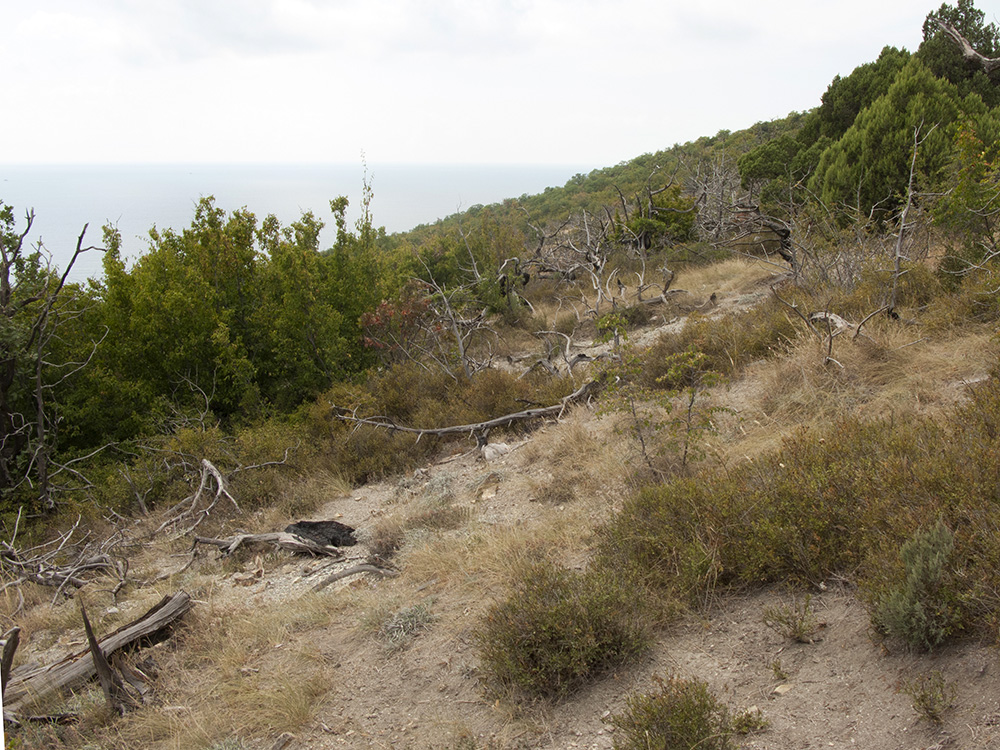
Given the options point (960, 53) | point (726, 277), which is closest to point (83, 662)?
point (726, 277)

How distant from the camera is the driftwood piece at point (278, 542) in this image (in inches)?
237

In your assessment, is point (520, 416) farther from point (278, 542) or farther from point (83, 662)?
point (83, 662)

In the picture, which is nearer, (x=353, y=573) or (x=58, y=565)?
(x=353, y=573)

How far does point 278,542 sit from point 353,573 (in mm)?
1281

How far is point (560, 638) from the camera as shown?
10.1ft

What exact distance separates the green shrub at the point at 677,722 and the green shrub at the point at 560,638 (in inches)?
18.3

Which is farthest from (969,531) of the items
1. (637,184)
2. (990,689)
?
(637,184)

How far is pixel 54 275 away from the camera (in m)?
9.83

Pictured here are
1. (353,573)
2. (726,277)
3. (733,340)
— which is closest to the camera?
(353,573)

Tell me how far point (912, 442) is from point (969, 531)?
0.98m

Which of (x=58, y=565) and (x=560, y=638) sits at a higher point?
(x=560, y=638)

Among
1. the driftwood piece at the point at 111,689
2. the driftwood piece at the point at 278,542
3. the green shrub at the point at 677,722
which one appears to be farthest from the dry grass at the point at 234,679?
the green shrub at the point at 677,722

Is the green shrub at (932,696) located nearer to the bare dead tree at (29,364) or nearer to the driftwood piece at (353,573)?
the driftwood piece at (353,573)

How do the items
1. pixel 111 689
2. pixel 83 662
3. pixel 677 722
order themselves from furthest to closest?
pixel 83 662
pixel 111 689
pixel 677 722
